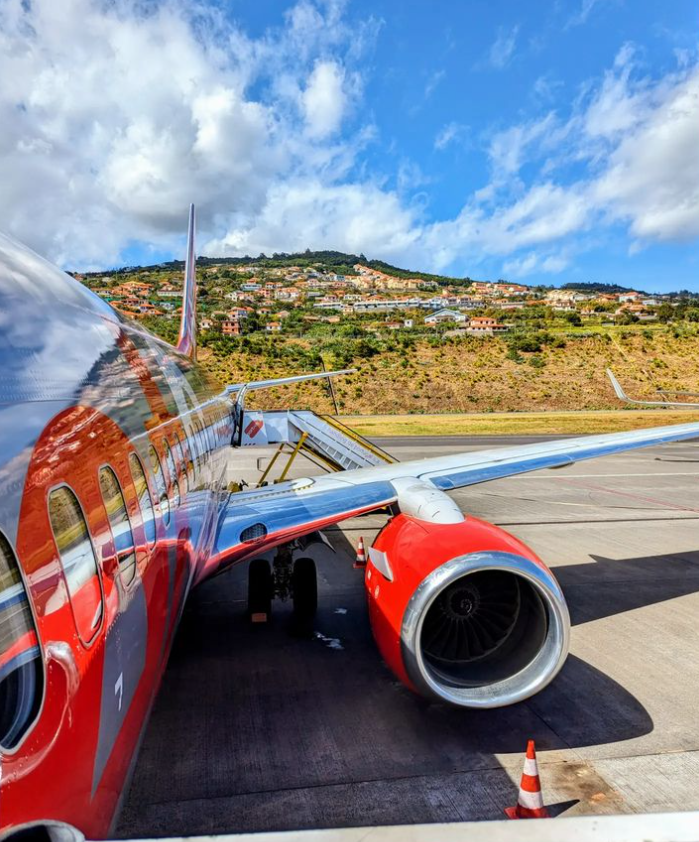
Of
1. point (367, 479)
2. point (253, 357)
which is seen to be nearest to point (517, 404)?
point (253, 357)

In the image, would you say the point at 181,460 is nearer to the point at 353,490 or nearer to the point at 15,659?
the point at 353,490

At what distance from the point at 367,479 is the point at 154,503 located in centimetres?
425

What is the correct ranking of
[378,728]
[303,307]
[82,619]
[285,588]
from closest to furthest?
1. [82,619]
2. [378,728]
3. [285,588]
4. [303,307]

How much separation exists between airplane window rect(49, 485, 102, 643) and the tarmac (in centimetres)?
261

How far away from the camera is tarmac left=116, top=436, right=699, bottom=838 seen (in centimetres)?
481

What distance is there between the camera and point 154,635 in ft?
14.2

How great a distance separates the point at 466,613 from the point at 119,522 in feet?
12.4

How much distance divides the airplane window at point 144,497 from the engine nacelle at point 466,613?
2305 mm

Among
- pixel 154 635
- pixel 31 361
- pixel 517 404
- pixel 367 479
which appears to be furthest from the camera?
pixel 517 404

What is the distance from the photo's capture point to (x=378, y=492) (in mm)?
7586

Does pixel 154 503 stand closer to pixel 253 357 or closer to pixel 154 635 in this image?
pixel 154 635

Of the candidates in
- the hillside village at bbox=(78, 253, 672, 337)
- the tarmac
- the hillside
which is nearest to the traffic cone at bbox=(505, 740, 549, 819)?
the tarmac

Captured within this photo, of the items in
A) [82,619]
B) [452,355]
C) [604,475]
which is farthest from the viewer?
[452,355]

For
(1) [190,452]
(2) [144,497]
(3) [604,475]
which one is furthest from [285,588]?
(3) [604,475]
